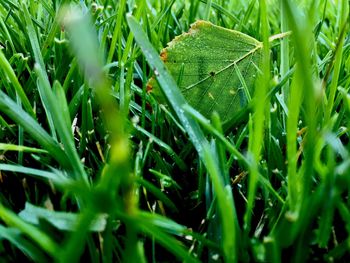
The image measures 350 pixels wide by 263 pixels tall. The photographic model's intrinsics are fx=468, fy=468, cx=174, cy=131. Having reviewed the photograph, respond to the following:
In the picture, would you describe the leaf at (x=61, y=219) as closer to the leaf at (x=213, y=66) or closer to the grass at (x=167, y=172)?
the grass at (x=167, y=172)

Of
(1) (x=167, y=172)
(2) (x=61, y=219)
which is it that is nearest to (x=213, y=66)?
(1) (x=167, y=172)

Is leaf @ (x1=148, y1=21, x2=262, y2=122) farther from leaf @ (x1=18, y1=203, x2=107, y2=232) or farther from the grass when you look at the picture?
leaf @ (x1=18, y1=203, x2=107, y2=232)

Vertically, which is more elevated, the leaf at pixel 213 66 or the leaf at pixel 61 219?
the leaf at pixel 213 66

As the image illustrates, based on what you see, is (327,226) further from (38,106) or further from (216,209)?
(38,106)

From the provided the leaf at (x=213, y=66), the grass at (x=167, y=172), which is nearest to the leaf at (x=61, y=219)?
the grass at (x=167, y=172)

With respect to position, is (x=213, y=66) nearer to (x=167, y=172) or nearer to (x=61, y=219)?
(x=167, y=172)

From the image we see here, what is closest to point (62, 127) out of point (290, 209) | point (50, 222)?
point (50, 222)
